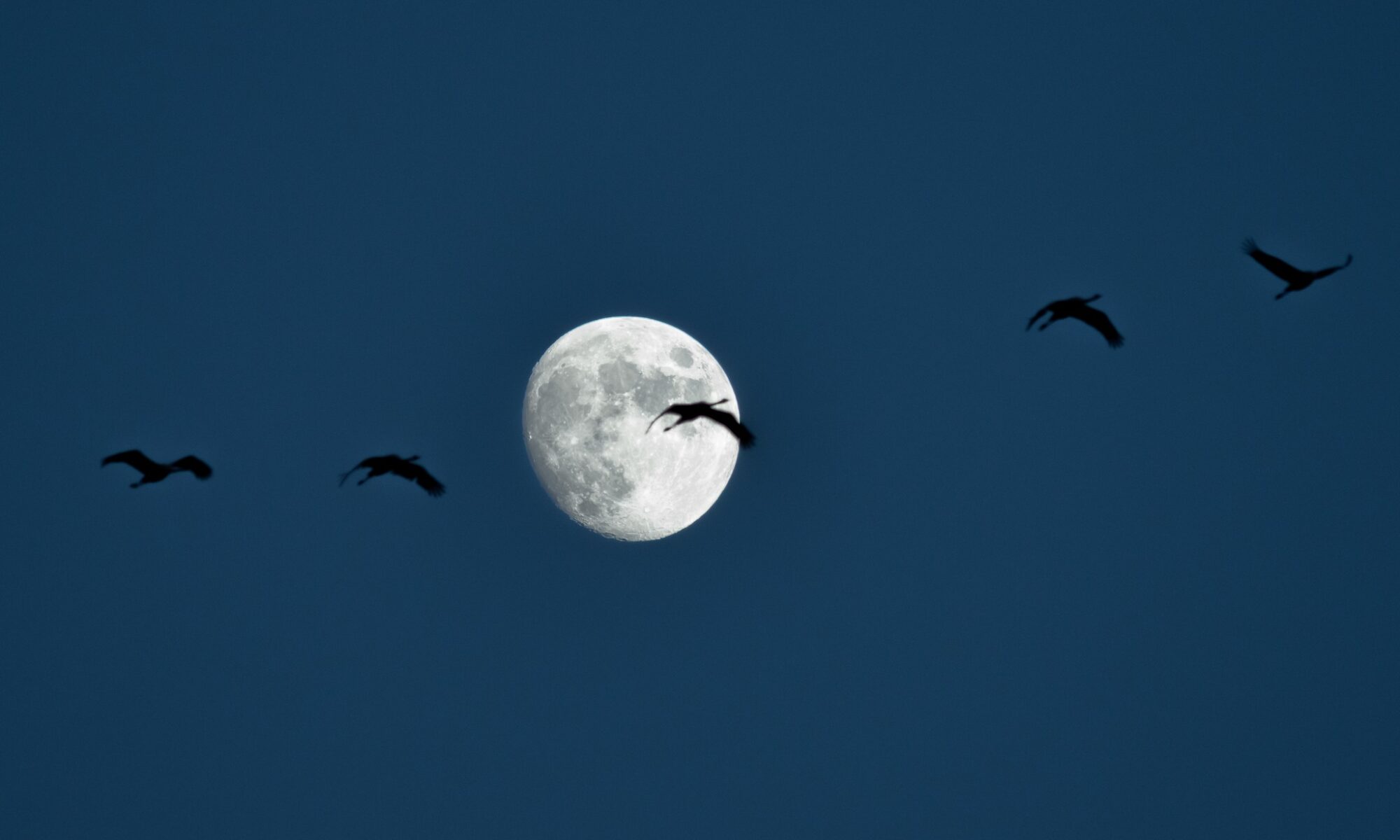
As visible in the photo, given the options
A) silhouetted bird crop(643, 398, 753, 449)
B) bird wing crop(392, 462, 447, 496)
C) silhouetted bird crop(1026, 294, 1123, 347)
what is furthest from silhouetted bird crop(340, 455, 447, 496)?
silhouetted bird crop(1026, 294, 1123, 347)

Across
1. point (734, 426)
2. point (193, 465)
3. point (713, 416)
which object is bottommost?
point (734, 426)

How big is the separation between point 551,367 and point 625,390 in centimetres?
197

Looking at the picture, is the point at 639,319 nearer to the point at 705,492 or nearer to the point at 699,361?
the point at 699,361

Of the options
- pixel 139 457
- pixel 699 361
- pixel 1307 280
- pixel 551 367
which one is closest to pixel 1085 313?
pixel 1307 280

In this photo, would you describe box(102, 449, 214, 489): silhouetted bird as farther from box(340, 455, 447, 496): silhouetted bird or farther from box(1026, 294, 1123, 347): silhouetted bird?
box(1026, 294, 1123, 347): silhouetted bird

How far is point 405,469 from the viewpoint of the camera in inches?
1040

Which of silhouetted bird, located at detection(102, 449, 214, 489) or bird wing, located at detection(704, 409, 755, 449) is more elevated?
Answer: silhouetted bird, located at detection(102, 449, 214, 489)

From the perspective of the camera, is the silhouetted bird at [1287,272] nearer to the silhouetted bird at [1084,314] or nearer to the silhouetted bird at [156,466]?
the silhouetted bird at [1084,314]

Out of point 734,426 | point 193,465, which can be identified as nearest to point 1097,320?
point 734,426

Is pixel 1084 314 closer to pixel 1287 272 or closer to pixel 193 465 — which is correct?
pixel 1287 272

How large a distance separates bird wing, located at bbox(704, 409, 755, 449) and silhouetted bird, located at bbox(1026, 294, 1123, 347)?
16.4 ft

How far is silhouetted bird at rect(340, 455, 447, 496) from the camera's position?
25953 millimetres

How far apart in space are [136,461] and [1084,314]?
16851 millimetres

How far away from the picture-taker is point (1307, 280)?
24578 millimetres
